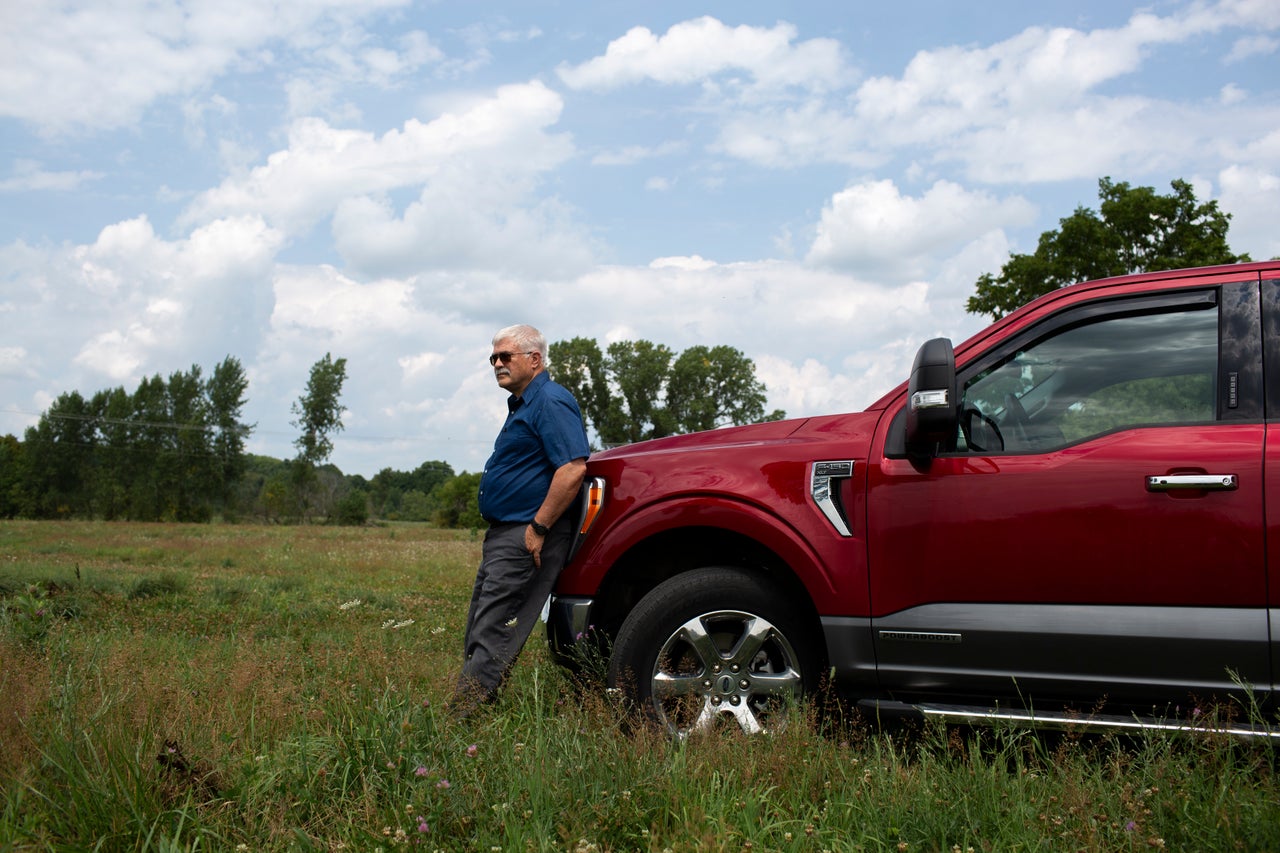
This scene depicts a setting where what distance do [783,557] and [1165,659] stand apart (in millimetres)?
1371

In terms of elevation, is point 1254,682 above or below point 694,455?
below

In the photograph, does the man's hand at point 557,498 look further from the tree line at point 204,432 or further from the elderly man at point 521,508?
the tree line at point 204,432

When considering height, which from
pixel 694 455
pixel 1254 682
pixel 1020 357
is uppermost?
pixel 1020 357

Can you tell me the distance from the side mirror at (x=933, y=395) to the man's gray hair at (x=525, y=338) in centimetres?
210

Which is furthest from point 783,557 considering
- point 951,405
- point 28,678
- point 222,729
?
point 28,678

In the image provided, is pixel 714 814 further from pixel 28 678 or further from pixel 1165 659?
pixel 28 678

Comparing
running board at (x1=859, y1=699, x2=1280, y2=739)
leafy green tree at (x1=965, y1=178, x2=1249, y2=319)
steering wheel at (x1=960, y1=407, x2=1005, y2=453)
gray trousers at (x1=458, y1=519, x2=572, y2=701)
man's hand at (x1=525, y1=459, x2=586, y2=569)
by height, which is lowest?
running board at (x1=859, y1=699, x2=1280, y2=739)

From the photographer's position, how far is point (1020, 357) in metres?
3.81

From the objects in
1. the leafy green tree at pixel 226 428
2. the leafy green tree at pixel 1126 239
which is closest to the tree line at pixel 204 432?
the leafy green tree at pixel 226 428

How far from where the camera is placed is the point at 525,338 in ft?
16.3

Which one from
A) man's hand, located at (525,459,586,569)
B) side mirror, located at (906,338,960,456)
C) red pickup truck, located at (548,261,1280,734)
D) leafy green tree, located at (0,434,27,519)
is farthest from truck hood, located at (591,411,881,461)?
leafy green tree, located at (0,434,27,519)

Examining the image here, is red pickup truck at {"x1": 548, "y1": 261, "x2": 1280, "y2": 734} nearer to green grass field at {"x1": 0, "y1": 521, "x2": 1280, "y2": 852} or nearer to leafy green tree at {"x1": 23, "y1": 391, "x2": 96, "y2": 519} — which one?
green grass field at {"x1": 0, "y1": 521, "x2": 1280, "y2": 852}

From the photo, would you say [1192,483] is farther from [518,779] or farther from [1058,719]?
[518,779]

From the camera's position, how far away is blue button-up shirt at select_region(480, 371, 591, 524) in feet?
15.4
